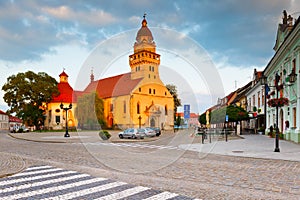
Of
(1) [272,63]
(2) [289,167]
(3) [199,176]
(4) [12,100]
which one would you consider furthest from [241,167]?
(4) [12,100]

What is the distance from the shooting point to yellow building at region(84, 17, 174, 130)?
27.6 feet

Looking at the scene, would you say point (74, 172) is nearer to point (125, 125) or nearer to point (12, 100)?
point (125, 125)

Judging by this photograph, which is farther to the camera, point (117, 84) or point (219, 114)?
point (219, 114)

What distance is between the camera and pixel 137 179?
8.08 meters

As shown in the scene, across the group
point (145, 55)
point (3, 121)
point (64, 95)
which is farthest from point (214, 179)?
point (3, 121)

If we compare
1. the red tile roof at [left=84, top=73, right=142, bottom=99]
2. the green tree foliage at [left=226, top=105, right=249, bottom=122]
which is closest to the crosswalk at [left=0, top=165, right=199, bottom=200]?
the red tile roof at [left=84, top=73, right=142, bottom=99]

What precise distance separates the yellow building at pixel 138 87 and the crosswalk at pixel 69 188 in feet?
6.27

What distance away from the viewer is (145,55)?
331 inches

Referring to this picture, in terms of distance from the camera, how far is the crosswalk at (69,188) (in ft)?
20.5

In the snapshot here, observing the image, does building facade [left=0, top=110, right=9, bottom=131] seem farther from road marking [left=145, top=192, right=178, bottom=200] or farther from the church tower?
road marking [left=145, top=192, right=178, bottom=200]

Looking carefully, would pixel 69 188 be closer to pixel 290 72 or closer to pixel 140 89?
pixel 140 89

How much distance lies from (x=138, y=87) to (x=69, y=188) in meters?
4.25

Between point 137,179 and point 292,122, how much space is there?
747 inches

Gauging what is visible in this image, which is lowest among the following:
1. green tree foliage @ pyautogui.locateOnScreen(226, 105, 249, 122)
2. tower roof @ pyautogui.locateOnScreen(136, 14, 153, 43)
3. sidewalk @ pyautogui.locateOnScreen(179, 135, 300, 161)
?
sidewalk @ pyautogui.locateOnScreen(179, 135, 300, 161)
